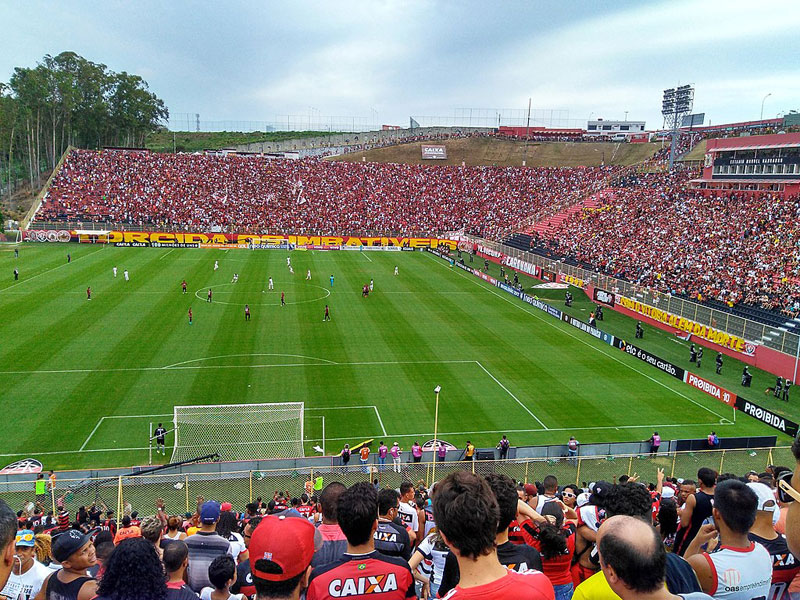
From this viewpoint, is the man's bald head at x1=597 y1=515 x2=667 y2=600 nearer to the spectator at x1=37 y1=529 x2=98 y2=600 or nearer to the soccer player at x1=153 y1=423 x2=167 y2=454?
the spectator at x1=37 y1=529 x2=98 y2=600

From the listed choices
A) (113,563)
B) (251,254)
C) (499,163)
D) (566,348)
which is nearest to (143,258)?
(251,254)

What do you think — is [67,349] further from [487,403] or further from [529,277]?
[529,277]

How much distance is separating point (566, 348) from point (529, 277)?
23.6m

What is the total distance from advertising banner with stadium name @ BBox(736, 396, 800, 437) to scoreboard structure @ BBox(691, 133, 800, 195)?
29.7 m

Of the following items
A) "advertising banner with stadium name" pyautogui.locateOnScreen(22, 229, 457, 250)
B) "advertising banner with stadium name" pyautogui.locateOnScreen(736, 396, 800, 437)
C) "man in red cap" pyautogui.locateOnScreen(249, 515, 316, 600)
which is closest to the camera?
"man in red cap" pyautogui.locateOnScreen(249, 515, 316, 600)

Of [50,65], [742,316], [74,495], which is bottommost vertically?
[74,495]

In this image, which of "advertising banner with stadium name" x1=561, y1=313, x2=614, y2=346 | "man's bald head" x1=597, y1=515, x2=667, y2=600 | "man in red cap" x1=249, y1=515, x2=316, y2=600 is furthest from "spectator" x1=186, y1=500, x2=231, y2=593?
"advertising banner with stadium name" x1=561, y1=313, x2=614, y2=346

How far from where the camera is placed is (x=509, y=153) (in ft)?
399

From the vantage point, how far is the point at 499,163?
119m

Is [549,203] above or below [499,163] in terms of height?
below

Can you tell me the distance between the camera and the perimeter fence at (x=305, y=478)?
57.3ft

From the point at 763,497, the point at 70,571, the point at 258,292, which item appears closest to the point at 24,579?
the point at 70,571

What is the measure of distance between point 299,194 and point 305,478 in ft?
249

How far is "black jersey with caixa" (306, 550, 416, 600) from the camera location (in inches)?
159
